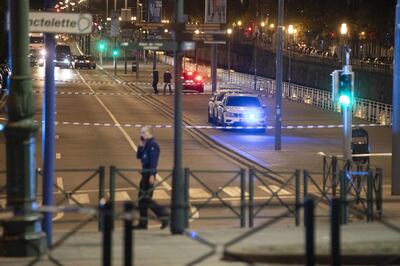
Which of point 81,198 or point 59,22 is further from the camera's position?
point 81,198

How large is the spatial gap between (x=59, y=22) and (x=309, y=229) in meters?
4.88

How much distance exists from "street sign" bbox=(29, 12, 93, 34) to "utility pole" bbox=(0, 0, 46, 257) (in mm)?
748

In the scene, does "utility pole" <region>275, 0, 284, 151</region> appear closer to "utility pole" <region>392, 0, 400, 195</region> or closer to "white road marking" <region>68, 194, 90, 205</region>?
"utility pole" <region>392, 0, 400, 195</region>

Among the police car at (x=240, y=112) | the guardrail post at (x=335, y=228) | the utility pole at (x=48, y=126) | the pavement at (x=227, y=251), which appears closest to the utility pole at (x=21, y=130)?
the pavement at (x=227, y=251)

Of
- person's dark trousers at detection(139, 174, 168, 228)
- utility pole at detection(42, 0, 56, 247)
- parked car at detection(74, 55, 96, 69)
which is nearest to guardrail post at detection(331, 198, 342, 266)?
utility pole at detection(42, 0, 56, 247)

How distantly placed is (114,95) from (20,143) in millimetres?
47903

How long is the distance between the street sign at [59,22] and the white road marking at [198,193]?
8490 millimetres

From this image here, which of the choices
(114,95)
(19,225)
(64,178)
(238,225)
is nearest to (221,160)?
(64,178)

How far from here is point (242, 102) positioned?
37.5m

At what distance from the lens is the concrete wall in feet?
189

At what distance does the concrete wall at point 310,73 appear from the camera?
57606 millimetres

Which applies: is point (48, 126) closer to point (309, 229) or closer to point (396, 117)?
point (309, 229)

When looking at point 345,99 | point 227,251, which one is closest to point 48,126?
point 227,251

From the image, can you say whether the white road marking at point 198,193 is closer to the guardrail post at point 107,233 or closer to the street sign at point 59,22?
the street sign at point 59,22
